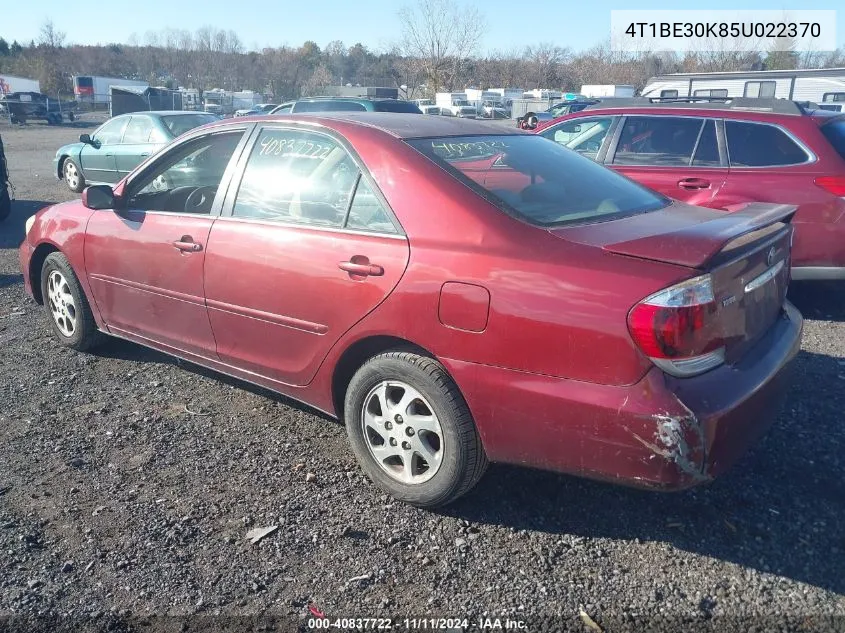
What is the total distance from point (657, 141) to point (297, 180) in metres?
3.98

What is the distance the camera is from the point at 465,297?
2799 millimetres

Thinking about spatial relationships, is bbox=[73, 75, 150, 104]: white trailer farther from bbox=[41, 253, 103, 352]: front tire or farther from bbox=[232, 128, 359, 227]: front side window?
bbox=[232, 128, 359, 227]: front side window

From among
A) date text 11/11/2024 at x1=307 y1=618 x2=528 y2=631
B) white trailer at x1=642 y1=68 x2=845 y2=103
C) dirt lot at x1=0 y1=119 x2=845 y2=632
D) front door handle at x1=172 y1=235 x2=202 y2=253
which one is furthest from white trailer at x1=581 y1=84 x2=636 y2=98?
date text 11/11/2024 at x1=307 y1=618 x2=528 y2=631

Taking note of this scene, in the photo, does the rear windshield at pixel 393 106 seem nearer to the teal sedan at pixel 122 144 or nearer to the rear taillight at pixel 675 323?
the teal sedan at pixel 122 144

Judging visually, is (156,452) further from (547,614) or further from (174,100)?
(174,100)

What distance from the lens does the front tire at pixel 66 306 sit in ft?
15.5

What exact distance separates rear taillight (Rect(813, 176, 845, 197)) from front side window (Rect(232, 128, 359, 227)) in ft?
13.1

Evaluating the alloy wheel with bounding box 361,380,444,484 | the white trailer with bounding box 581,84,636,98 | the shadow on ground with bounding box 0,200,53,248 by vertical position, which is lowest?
the shadow on ground with bounding box 0,200,53,248

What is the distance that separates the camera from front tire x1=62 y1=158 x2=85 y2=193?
13.4 m

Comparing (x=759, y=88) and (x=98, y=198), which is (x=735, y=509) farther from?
(x=759, y=88)

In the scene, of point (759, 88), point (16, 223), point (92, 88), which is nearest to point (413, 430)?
point (16, 223)

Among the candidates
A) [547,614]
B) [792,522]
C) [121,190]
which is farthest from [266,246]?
[792,522]

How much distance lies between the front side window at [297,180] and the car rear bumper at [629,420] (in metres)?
1.03

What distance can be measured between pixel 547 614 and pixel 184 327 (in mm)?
2518
